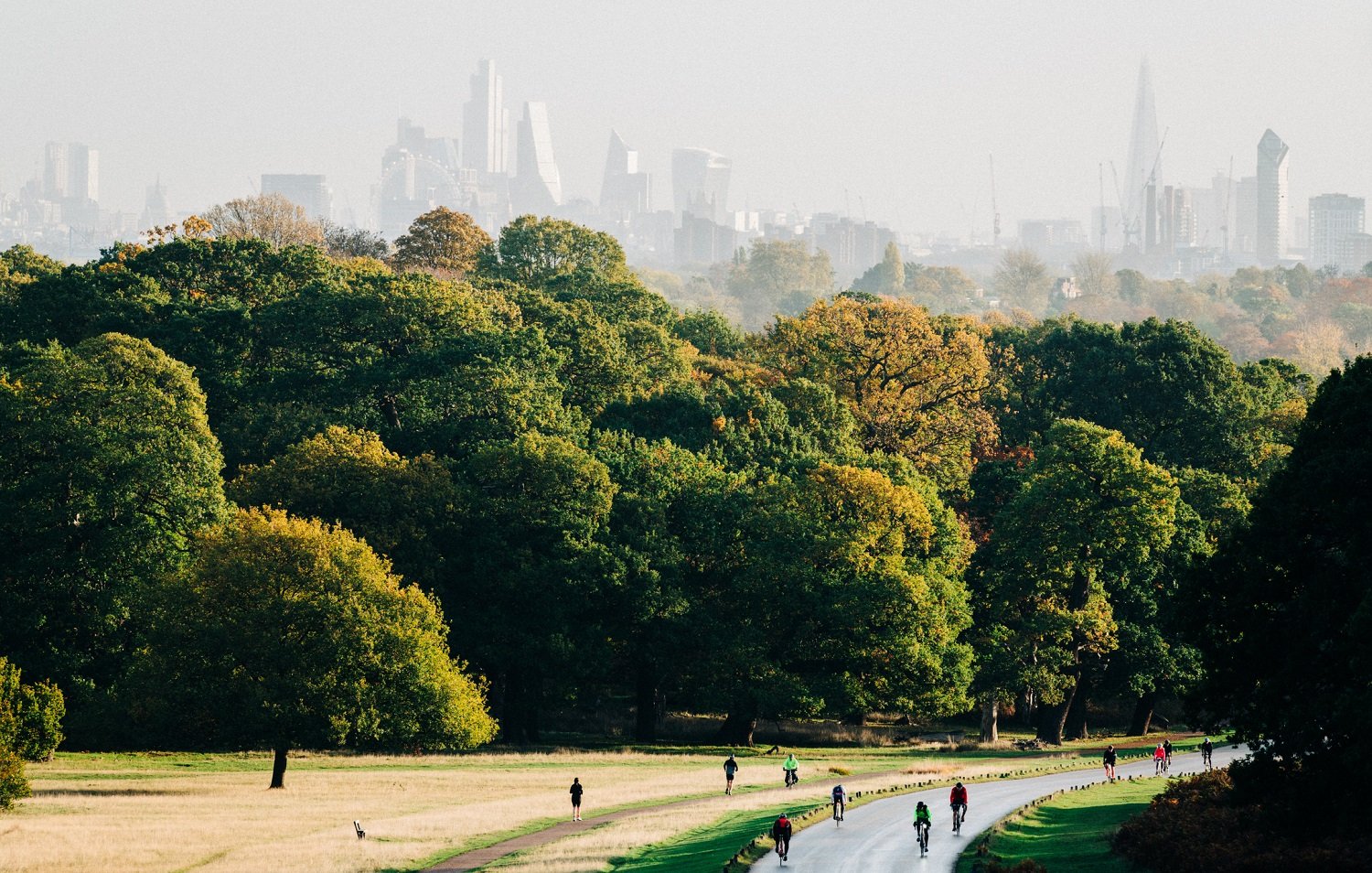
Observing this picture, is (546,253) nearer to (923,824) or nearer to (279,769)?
(279,769)

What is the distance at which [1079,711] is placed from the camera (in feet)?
314

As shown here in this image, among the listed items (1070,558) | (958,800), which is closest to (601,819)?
(958,800)

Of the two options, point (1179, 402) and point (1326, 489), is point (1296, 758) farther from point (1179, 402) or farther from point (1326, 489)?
point (1179, 402)

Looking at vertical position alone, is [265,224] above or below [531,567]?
above

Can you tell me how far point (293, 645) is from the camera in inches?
2832

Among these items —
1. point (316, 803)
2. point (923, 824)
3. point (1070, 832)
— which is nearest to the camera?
point (923, 824)

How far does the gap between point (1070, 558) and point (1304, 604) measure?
46.9 m

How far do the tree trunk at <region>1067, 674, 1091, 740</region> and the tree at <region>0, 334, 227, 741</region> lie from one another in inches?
1678

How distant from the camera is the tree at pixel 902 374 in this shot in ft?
371

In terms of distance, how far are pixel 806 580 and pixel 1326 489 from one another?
45.1 metres

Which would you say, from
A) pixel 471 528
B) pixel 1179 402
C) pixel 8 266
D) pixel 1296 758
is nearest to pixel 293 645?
pixel 471 528

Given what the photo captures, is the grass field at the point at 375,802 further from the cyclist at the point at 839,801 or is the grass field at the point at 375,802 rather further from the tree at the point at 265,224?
the tree at the point at 265,224

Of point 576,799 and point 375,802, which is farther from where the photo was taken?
point 375,802

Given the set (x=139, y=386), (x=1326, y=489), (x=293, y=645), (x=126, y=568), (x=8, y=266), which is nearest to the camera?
(x=1326, y=489)
